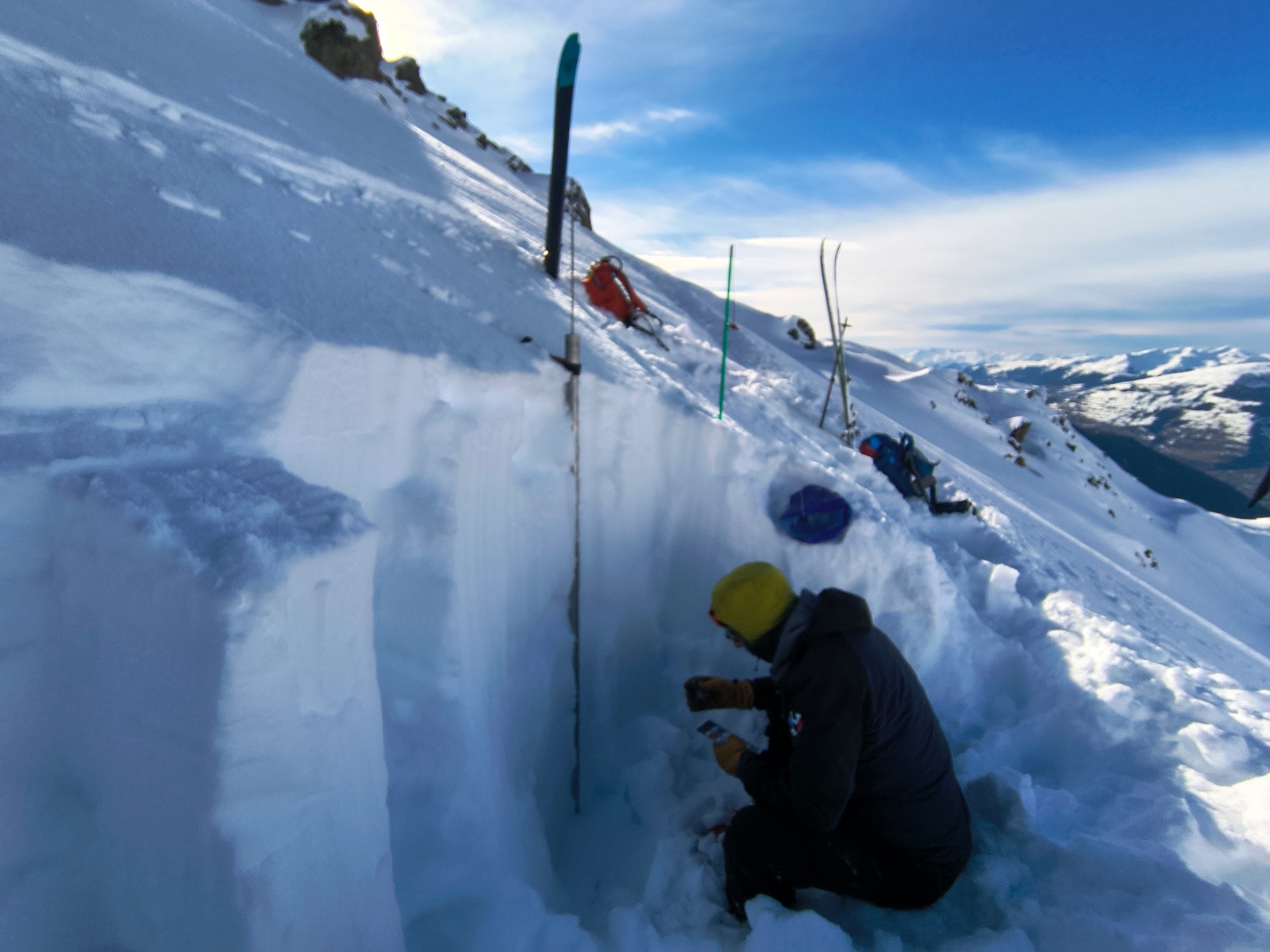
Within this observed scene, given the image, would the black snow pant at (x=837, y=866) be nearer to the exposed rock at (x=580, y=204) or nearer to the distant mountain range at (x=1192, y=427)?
the exposed rock at (x=580, y=204)

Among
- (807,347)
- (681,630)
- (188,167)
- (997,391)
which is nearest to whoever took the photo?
(188,167)

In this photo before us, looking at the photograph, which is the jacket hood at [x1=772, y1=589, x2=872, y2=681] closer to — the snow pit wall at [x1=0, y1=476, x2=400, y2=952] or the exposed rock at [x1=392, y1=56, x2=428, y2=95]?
the snow pit wall at [x1=0, y1=476, x2=400, y2=952]

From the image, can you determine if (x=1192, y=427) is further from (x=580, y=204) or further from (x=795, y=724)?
(x=795, y=724)

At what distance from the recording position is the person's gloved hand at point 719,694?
244 cm

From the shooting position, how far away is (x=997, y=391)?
1805 cm

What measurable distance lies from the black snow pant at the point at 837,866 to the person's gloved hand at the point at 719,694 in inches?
19.1

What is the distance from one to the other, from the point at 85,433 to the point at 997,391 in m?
20.4

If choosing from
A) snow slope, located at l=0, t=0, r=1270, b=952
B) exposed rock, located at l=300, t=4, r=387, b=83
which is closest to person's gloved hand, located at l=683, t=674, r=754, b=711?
snow slope, located at l=0, t=0, r=1270, b=952

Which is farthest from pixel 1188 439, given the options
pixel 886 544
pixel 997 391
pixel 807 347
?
pixel 886 544

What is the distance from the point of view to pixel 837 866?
1900 millimetres

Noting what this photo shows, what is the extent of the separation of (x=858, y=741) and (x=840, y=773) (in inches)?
4.1

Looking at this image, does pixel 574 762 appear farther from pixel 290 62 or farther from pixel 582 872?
pixel 290 62

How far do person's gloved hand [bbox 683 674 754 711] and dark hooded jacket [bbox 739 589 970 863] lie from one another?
441mm

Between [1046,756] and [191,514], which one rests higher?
[191,514]
